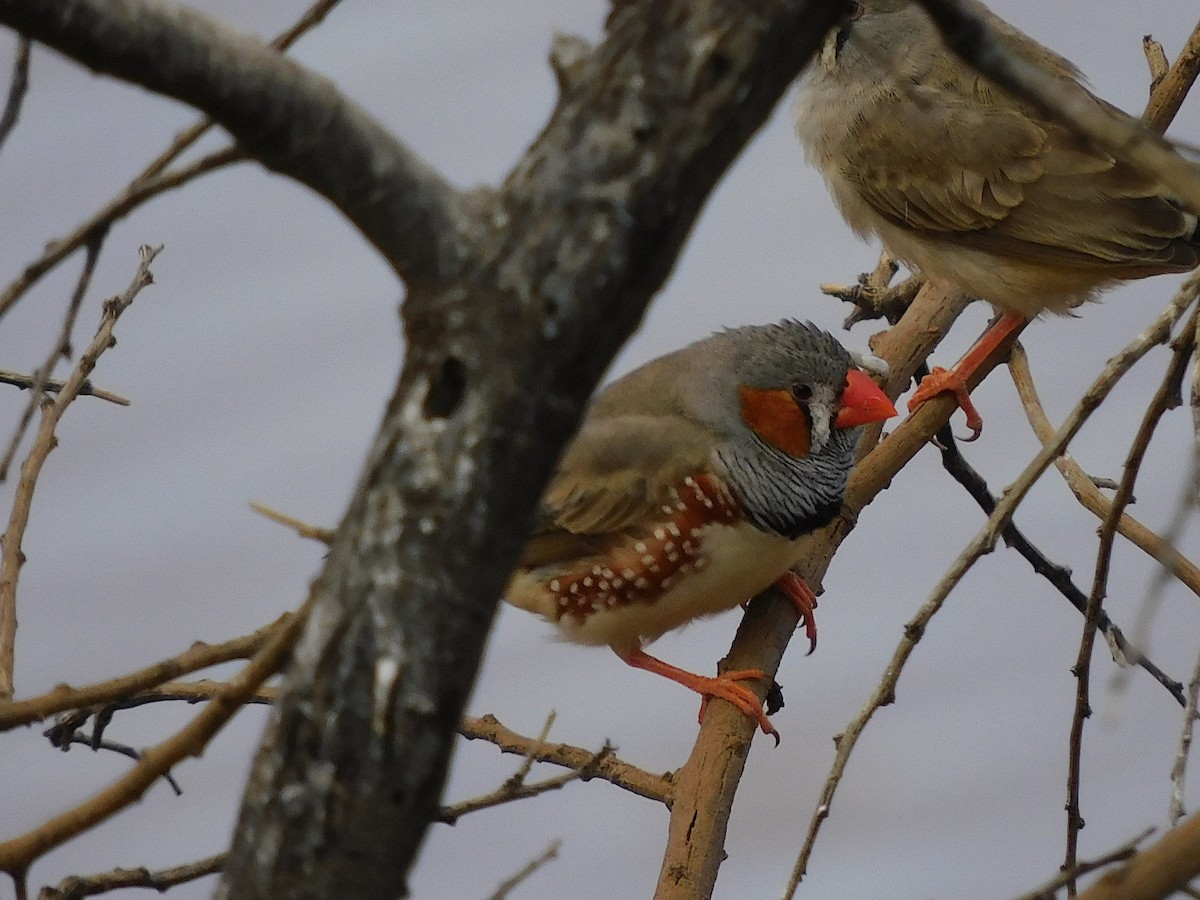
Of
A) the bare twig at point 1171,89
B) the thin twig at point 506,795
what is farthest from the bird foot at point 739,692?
the bare twig at point 1171,89

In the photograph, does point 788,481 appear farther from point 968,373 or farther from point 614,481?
point 968,373

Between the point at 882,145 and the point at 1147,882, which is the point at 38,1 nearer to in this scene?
the point at 1147,882

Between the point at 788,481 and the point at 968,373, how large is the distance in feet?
2.13

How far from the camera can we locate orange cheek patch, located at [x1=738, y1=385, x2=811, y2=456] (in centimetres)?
292

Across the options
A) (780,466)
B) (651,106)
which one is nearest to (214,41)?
(651,106)

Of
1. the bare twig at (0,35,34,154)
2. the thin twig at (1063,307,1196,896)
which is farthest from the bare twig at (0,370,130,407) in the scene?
the thin twig at (1063,307,1196,896)

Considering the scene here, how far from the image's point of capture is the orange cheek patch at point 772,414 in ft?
9.59

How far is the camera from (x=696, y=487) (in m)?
2.83

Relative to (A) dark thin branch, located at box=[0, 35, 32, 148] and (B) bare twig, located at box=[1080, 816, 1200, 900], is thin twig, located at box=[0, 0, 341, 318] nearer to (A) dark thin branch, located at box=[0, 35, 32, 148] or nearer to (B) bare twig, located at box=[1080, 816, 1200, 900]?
(A) dark thin branch, located at box=[0, 35, 32, 148]

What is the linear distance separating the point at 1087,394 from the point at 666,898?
100 centimetres

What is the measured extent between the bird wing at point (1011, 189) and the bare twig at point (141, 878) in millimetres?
2629

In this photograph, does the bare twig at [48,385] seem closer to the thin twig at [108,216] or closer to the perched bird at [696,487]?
the thin twig at [108,216]

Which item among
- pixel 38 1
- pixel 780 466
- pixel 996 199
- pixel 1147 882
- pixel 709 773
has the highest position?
pixel 996 199

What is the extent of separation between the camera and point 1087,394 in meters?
1.49
